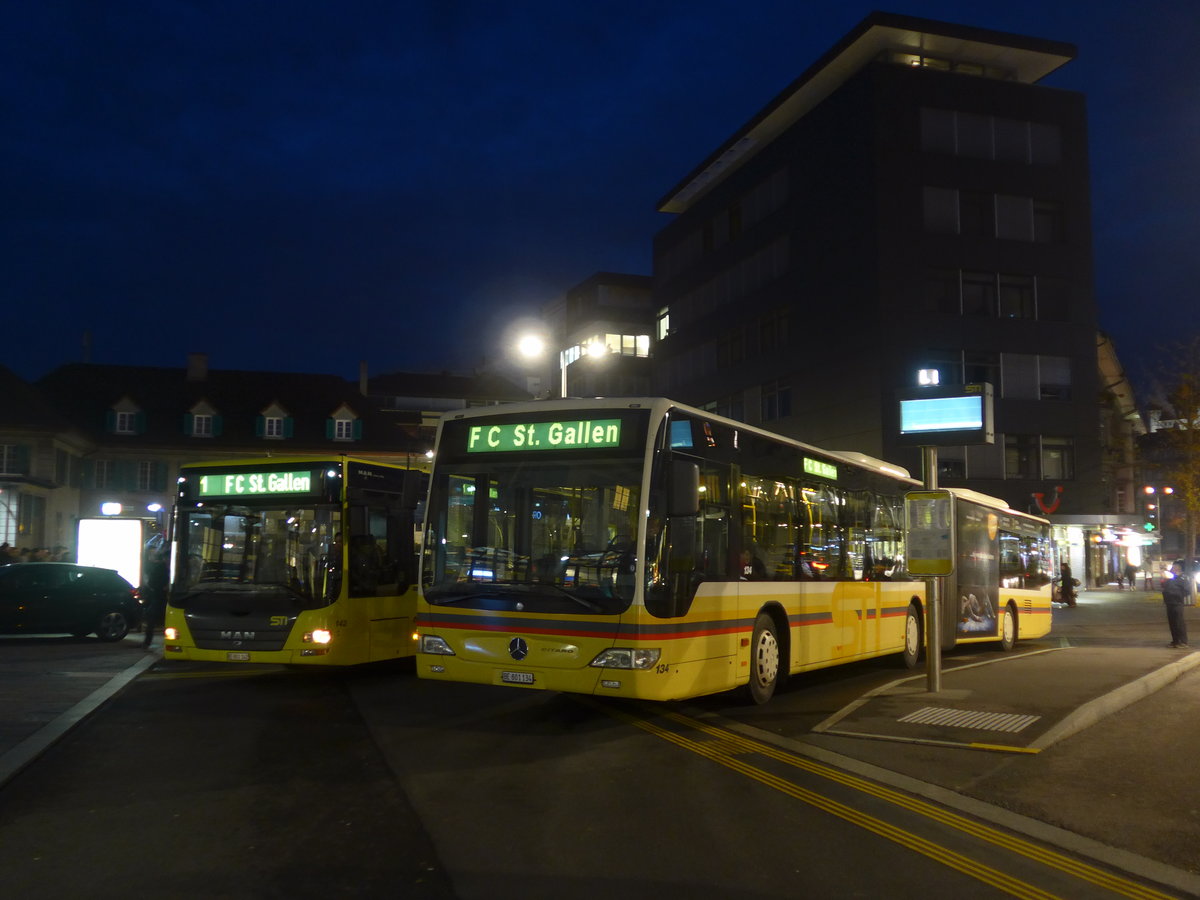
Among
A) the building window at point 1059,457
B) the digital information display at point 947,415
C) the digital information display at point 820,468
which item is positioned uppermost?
the building window at point 1059,457

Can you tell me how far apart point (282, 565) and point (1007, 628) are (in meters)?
13.8

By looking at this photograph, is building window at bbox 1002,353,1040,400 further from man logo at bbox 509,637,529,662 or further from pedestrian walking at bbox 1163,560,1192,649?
man logo at bbox 509,637,529,662

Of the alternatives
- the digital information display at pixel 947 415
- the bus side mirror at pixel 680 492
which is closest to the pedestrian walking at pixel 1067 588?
the digital information display at pixel 947 415

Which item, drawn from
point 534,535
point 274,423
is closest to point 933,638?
point 534,535

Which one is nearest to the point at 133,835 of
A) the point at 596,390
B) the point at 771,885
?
the point at 771,885

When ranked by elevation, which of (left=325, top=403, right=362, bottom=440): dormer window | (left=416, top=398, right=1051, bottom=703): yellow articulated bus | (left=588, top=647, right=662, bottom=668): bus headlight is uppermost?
(left=325, top=403, right=362, bottom=440): dormer window

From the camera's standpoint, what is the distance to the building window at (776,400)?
4647cm

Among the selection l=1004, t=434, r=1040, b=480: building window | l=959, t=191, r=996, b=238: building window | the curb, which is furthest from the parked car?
l=959, t=191, r=996, b=238: building window

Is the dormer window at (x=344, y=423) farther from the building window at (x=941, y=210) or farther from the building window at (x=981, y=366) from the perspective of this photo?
the building window at (x=981, y=366)

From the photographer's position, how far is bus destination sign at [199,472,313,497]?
46.3ft

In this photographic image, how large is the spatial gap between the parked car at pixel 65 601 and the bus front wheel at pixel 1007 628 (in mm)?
16746

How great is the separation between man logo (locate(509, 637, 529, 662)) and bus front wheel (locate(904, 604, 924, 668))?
8412 mm

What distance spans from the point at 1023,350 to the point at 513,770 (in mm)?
38125

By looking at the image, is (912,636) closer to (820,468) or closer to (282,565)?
(820,468)
